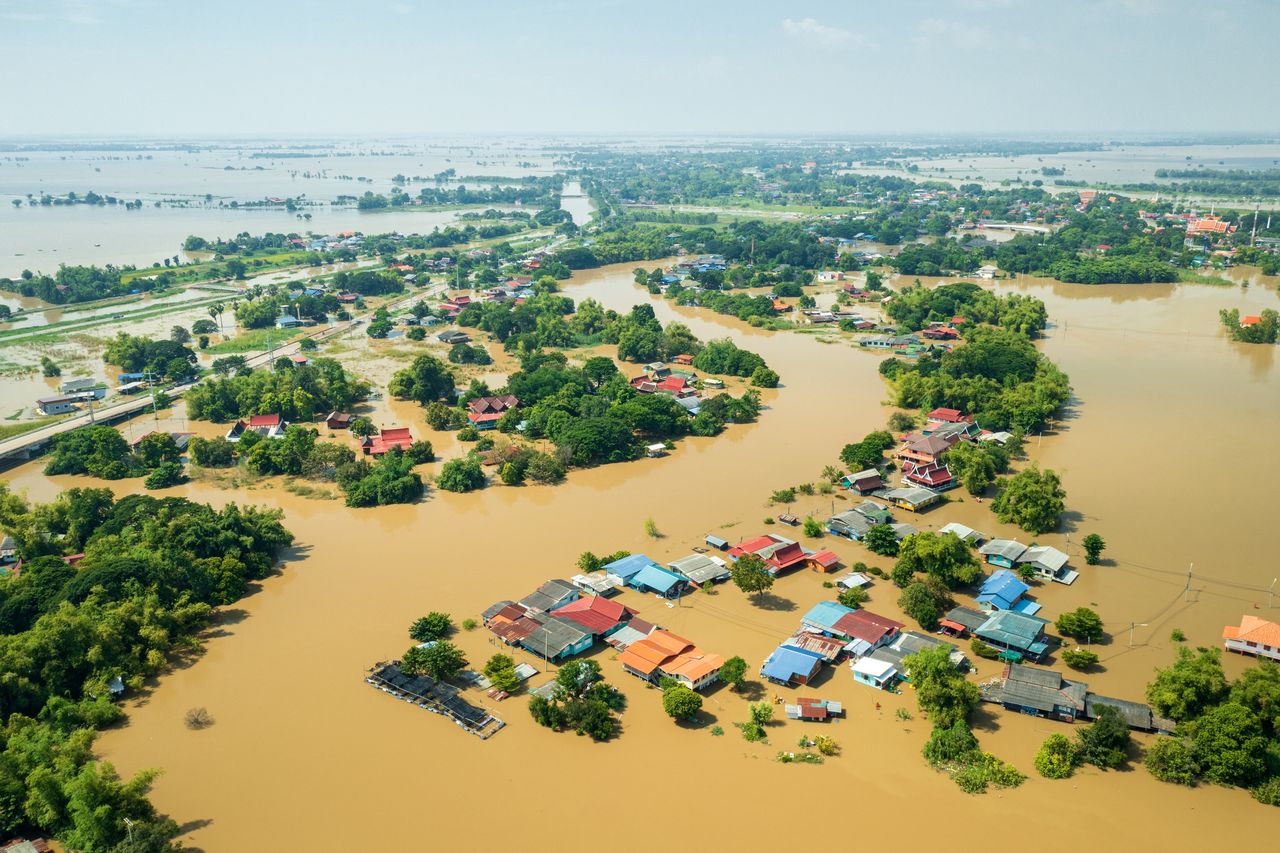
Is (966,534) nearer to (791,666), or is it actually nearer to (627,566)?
(791,666)

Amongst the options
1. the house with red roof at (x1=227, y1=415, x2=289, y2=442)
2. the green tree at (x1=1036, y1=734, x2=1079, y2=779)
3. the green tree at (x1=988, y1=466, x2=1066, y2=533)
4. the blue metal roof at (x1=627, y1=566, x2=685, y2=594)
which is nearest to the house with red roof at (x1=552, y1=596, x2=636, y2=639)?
the blue metal roof at (x1=627, y1=566, x2=685, y2=594)

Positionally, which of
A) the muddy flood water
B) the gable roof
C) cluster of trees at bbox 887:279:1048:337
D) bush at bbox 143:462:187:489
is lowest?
A: the muddy flood water

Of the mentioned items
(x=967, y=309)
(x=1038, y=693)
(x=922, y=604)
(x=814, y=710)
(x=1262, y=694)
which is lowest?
(x=814, y=710)

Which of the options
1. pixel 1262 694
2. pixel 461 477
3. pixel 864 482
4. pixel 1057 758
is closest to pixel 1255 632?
pixel 1262 694

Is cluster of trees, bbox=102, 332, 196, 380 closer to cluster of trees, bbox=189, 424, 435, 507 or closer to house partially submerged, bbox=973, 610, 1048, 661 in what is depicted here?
cluster of trees, bbox=189, 424, 435, 507

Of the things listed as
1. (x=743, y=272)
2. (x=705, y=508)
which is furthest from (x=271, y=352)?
(x=743, y=272)
